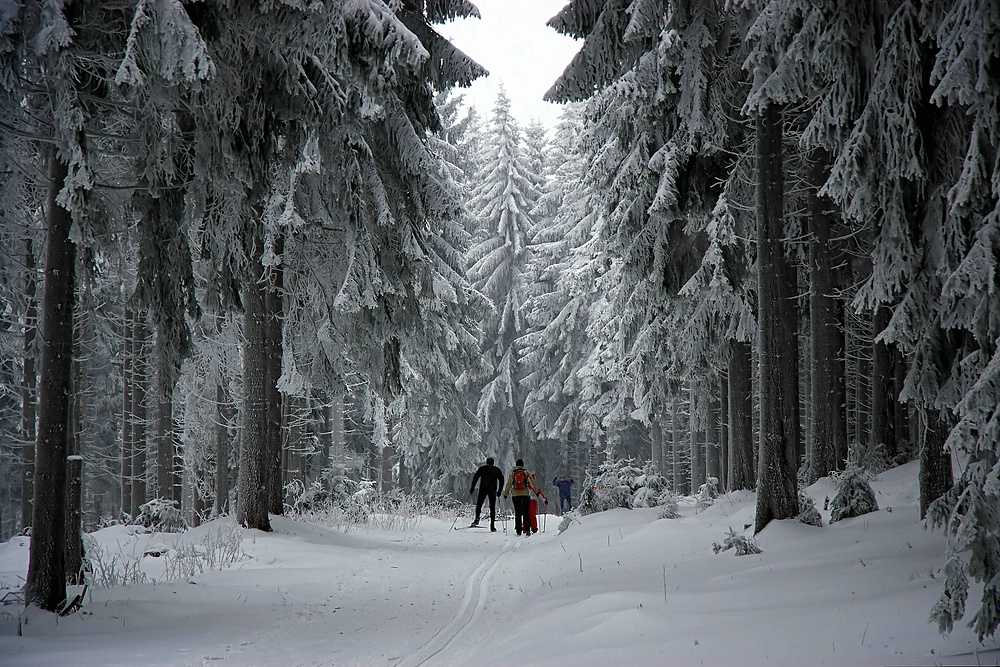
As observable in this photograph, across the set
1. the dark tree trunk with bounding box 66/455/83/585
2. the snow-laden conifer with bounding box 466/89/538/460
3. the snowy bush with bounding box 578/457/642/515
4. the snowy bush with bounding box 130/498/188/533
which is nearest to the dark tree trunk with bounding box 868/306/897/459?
the snowy bush with bounding box 578/457/642/515

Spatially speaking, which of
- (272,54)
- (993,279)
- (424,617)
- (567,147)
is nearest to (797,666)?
(993,279)

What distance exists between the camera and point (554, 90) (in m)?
10.5

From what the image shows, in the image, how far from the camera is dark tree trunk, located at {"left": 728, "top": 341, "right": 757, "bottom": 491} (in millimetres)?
15477

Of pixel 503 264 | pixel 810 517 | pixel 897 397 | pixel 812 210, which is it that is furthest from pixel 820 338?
pixel 503 264

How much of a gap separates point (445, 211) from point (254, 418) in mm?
4654

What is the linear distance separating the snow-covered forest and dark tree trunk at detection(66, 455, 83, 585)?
27 mm

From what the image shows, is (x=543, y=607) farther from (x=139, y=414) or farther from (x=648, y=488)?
(x=139, y=414)

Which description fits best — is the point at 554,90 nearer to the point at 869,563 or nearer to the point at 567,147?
the point at 869,563

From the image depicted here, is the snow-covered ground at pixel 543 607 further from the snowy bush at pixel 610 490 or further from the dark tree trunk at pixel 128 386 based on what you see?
the dark tree trunk at pixel 128 386

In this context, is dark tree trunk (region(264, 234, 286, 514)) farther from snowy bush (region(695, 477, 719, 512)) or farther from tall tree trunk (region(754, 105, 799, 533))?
snowy bush (region(695, 477, 719, 512))

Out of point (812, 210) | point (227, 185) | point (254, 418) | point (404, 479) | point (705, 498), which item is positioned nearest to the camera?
point (227, 185)

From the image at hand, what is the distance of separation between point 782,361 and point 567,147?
23872 mm

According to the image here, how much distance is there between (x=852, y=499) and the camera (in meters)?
9.83

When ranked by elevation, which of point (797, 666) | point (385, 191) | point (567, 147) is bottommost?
point (797, 666)
